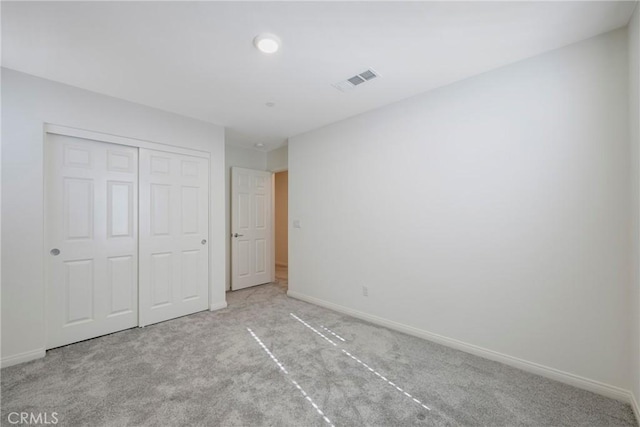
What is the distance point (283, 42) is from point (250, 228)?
3392 millimetres

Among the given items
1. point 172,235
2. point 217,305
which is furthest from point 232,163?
point 217,305

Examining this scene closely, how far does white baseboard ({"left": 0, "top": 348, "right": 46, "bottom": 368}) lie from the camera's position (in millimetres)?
2170

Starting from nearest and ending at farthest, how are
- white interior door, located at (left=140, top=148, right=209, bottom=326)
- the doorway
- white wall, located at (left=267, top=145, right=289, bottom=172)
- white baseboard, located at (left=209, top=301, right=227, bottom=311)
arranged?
white interior door, located at (left=140, top=148, right=209, bottom=326) < white baseboard, located at (left=209, top=301, right=227, bottom=311) < white wall, located at (left=267, top=145, right=289, bottom=172) < the doorway

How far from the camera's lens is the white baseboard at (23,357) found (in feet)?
7.12

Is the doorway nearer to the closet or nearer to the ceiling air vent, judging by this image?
the closet

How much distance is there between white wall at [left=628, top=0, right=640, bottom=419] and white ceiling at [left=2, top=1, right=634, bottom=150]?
21 cm

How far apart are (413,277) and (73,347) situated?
3451mm

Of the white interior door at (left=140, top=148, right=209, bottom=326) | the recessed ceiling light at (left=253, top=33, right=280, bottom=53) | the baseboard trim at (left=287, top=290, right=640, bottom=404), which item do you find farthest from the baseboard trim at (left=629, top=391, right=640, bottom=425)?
the white interior door at (left=140, top=148, right=209, bottom=326)

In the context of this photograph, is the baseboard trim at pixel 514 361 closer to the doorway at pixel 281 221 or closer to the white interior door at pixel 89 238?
the white interior door at pixel 89 238

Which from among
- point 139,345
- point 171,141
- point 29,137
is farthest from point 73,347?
point 171,141

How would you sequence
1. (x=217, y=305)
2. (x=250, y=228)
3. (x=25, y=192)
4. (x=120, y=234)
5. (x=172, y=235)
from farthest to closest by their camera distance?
(x=250, y=228) < (x=217, y=305) < (x=172, y=235) < (x=120, y=234) < (x=25, y=192)

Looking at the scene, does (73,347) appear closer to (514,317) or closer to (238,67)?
(238,67)

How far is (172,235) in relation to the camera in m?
3.28

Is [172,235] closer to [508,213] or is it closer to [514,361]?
[508,213]
